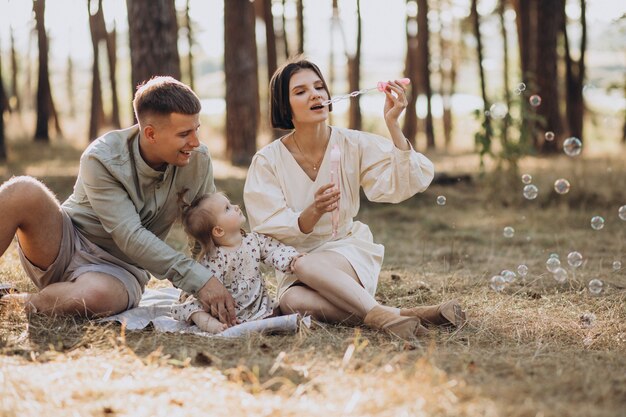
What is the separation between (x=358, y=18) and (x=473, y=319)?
11011 millimetres

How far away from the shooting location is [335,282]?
11.3ft

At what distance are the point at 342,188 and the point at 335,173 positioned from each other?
0.22 meters

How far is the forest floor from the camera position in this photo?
2.33 metres

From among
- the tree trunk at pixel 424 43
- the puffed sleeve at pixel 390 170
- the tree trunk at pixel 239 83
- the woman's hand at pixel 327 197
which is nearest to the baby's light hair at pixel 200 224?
the woman's hand at pixel 327 197

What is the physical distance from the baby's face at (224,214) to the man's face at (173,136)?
0.72 ft

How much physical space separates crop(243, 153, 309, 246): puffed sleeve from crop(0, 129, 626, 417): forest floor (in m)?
0.47

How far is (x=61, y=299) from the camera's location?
3545mm

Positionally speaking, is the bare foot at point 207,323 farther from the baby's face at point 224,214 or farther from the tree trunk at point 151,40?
the tree trunk at point 151,40

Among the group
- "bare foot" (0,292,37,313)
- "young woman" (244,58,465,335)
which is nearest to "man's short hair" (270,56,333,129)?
"young woman" (244,58,465,335)

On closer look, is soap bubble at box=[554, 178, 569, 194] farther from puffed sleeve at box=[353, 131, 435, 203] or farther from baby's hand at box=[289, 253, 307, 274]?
baby's hand at box=[289, 253, 307, 274]

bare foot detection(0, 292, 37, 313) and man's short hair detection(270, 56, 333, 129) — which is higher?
man's short hair detection(270, 56, 333, 129)

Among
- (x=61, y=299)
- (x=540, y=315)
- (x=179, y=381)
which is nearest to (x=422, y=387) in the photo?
(x=179, y=381)

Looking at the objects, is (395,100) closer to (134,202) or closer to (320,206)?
(320,206)

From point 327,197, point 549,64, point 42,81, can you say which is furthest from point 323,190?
point 42,81
